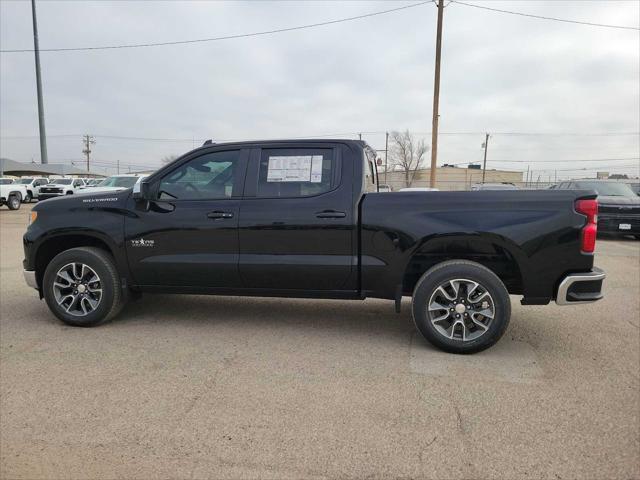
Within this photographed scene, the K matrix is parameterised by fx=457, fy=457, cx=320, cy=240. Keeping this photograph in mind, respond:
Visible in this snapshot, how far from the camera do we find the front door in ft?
14.3

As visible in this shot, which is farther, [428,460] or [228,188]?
[228,188]

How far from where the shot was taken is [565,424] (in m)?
2.78

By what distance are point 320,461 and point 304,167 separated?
8.73 feet

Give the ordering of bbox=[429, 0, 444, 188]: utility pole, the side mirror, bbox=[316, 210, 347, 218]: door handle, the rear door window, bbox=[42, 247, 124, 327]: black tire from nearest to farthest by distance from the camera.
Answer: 1. bbox=[316, 210, 347, 218]: door handle
2. the rear door window
3. the side mirror
4. bbox=[42, 247, 124, 327]: black tire
5. bbox=[429, 0, 444, 188]: utility pole

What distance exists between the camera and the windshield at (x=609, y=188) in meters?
13.3

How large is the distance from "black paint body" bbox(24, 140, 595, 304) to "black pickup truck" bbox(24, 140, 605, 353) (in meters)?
0.01

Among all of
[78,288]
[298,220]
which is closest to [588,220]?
[298,220]

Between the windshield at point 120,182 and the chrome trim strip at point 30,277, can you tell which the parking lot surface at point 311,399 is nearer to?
the chrome trim strip at point 30,277

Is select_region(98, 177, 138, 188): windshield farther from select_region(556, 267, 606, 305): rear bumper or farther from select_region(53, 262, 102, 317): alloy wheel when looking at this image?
select_region(556, 267, 606, 305): rear bumper

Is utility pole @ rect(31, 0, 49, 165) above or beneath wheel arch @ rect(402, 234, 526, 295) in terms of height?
above

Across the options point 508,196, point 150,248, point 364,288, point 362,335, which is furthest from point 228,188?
point 508,196

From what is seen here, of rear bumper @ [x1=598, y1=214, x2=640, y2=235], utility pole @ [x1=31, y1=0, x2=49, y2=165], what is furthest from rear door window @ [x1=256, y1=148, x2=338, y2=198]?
utility pole @ [x1=31, y1=0, x2=49, y2=165]

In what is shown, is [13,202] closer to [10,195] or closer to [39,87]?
[10,195]

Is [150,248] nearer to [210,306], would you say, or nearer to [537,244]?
[210,306]
